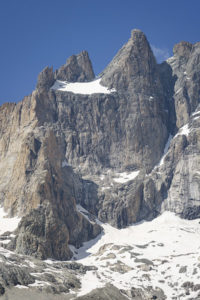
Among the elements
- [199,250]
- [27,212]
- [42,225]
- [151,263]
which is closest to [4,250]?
[42,225]

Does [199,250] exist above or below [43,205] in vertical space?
below

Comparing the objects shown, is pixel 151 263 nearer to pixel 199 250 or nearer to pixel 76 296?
pixel 199 250

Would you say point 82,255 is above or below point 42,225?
below

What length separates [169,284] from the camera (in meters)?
161

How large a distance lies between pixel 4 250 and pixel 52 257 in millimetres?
18006

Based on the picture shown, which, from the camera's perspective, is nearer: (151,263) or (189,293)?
(189,293)

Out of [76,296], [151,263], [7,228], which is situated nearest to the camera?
[76,296]

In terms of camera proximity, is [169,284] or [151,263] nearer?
[169,284]

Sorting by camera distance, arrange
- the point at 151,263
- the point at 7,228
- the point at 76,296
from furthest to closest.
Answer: the point at 7,228
the point at 151,263
the point at 76,296

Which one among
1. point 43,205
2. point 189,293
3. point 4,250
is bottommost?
point 189,293

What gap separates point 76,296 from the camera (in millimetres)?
140000

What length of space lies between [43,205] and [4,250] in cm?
2923

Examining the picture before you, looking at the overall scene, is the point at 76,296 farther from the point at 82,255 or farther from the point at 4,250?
the point at 82,255

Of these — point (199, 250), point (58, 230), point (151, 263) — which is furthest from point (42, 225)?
point (199, 250)
